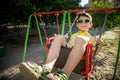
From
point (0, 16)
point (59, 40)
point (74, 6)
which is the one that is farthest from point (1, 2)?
point (59, 40)

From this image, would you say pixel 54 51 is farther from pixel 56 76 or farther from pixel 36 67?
pixel 56 76

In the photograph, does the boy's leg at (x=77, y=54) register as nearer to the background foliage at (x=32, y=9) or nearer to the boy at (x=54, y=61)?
the boy at (x=54, y=61)

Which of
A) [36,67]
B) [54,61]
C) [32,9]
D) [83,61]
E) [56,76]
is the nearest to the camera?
[56,76]

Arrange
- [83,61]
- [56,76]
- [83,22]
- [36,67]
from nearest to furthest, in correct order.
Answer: [56,76]
[36,67]
[83,61]
[83,22]

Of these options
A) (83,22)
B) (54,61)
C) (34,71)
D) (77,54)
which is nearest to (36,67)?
(34,71)

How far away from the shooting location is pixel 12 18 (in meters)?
8.42

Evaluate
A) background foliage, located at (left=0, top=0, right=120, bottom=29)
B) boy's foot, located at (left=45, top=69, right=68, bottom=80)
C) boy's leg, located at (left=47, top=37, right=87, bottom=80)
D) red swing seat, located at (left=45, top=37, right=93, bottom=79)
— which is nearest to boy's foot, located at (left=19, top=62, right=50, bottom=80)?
boy's foot, located at (left=45, top=69, right=68, bottom=80)

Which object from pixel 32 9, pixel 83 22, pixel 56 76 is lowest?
pixel 56 76

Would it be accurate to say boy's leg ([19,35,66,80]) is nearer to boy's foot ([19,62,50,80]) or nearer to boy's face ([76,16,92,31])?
boy's foot ([19,62,50,80])

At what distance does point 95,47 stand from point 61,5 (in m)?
7.17

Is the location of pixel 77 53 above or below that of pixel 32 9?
below

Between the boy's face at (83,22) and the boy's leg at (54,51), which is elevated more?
the boy's face at (83,22)

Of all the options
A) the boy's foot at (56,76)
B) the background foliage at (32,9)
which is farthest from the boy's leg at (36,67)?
the background foliage at (32,9)

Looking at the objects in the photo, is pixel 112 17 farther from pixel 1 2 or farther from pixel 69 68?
pixel 1 2
